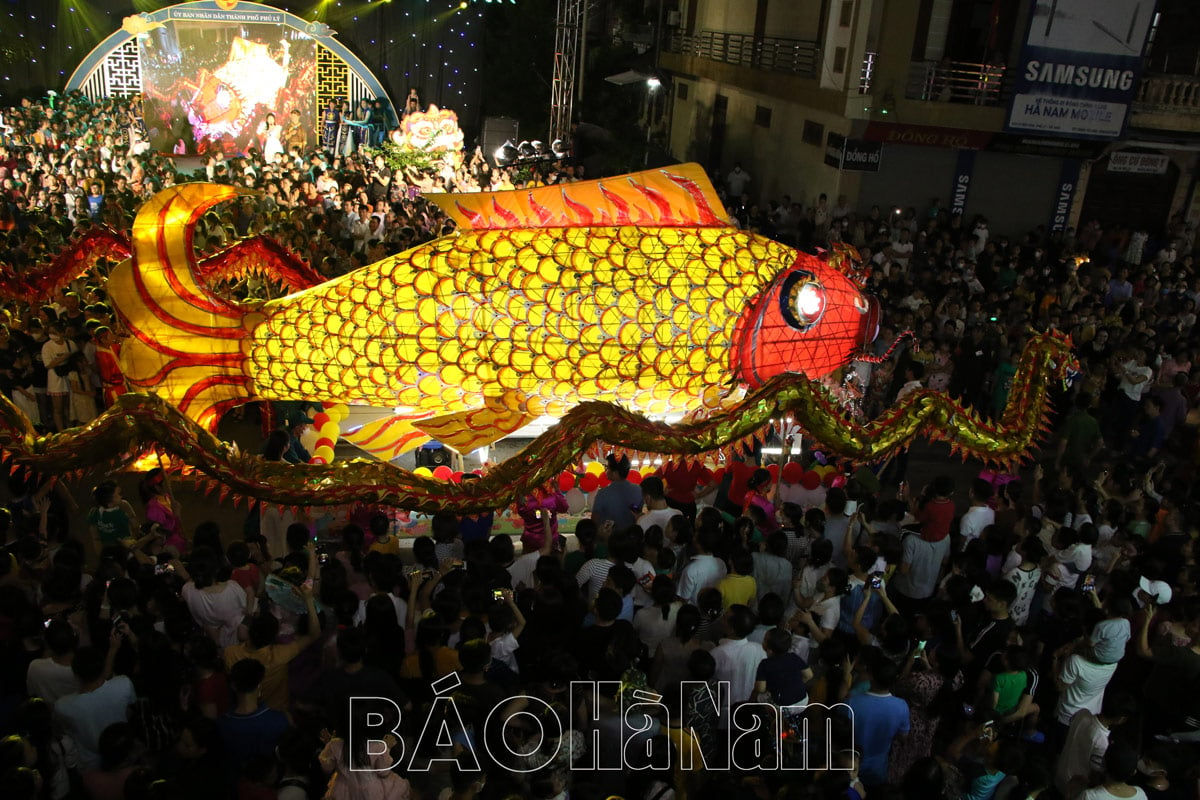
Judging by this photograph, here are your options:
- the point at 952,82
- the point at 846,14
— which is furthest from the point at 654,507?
the point at 846,14

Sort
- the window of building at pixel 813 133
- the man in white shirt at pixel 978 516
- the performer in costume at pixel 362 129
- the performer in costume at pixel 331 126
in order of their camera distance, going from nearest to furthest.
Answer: the man in white shirt at pixel 978 516, the window of building at pixel 813 133, the performer in costume at pixel 331 126, the performer in costume at pixel 362 129

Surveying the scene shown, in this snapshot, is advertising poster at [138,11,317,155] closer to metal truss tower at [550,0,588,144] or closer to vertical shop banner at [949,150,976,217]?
metal truss tower at [550,0,588,144]

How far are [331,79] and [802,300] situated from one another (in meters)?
15.1

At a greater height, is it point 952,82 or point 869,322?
point 952,82

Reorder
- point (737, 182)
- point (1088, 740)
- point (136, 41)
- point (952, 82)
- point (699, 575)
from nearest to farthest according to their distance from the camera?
point (1088, 740), point (699, 575), point (952, 82), point (737, 182), point (136, 41)

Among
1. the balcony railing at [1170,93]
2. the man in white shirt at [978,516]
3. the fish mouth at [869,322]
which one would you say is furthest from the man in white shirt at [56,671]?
the balcony railing at [1170,93]

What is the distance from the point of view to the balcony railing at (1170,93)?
1161cm

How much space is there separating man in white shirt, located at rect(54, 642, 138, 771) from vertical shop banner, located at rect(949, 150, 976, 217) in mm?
11053

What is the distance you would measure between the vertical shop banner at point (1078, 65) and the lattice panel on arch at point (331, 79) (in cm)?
1198

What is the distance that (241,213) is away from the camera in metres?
9.48

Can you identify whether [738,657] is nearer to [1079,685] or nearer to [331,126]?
[1079,685]

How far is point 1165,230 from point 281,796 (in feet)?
44.8

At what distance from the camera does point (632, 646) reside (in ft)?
11.5

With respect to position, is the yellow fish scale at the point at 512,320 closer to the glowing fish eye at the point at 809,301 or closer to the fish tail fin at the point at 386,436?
the fish tail fin at the point at 386,436
